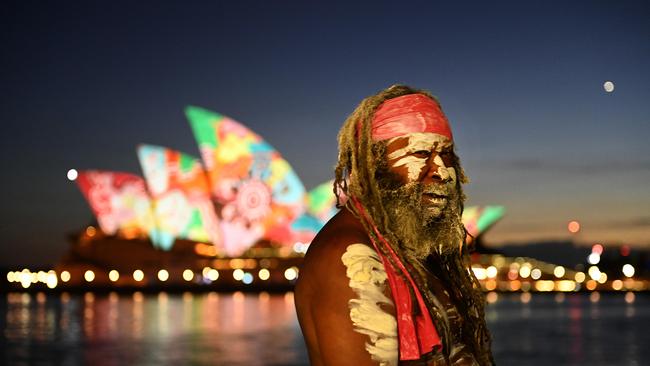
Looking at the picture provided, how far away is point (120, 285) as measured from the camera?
77750mm

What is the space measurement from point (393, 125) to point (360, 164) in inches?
3.2

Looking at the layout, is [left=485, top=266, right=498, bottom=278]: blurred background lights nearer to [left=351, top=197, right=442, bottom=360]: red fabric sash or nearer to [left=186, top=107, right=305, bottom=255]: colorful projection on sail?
[left=186, top=107, right=305, bottom=255]: colorful projection on sail

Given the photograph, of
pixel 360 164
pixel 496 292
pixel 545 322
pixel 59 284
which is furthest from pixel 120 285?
pixel 360 164

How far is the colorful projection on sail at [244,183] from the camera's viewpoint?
2115 inches

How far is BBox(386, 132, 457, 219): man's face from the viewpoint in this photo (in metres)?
1.64

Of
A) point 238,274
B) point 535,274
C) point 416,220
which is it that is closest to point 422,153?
point 416,220

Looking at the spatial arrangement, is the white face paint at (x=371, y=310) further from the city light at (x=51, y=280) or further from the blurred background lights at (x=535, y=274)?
the blurred background lights at (x=535, y=274)

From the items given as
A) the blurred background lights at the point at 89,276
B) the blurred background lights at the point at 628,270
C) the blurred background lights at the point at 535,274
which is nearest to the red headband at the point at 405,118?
the blurred background lights at the point at 89,276

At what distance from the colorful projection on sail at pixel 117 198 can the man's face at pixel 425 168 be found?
64.6 m

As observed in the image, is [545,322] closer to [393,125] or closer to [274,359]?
[274,359]

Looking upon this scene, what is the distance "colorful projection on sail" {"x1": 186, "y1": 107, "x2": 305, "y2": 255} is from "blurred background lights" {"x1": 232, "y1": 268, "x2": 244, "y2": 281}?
13.4m

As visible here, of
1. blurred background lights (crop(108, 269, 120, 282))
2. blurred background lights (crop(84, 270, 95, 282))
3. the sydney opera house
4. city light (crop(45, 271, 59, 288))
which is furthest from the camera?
city light (crop(45, 271, 59, 288))

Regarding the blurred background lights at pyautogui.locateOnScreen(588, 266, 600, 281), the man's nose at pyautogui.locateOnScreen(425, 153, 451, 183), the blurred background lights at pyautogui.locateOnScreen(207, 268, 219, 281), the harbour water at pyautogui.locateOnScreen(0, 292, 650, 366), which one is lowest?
the harbour water at pyautogui.locateOnScreen(0, 292, 650, 366)

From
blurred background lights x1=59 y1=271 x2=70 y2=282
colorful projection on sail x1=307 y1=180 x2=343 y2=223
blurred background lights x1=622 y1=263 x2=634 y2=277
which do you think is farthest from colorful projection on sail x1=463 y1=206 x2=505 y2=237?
blurred background lights x1=622 y1=263 x2=634 y2=277
